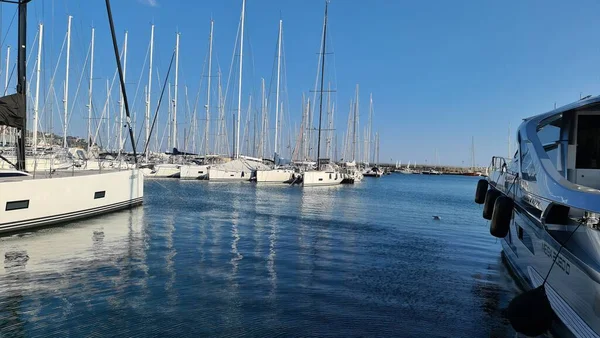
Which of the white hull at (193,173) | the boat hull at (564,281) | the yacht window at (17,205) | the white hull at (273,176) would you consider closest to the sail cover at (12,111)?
the yacht window at (17,205)

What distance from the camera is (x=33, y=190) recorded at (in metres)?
15.4

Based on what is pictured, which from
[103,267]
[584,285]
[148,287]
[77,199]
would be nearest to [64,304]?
[148,287]

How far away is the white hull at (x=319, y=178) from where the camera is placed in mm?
55344

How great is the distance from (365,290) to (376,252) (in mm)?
4820

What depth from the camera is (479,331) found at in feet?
25.5

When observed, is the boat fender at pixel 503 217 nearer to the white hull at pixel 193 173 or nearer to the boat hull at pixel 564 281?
the boat hull at pixel 564 281

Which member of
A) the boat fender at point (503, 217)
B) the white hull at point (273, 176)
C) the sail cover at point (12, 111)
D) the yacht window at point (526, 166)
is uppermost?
the sail cover at point (12, 111)

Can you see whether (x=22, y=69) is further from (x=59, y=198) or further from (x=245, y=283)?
(x=245, y=283)

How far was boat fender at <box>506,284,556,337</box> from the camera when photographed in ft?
20.5

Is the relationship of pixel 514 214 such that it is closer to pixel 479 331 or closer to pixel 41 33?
pixel 479 331

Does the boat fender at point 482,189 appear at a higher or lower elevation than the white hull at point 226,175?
higher

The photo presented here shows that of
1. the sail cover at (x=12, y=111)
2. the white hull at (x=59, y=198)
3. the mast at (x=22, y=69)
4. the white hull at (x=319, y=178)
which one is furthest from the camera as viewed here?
the white hull at (x=319, y=178)

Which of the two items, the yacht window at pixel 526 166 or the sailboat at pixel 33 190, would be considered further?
the sailboat at pixel 33 190

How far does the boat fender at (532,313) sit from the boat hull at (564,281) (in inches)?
10.9
